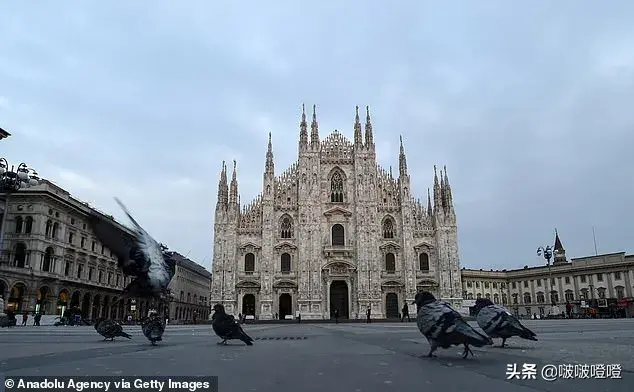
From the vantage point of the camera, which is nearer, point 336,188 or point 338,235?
point 338,235

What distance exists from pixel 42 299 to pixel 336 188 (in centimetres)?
3067

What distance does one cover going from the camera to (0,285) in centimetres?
3781

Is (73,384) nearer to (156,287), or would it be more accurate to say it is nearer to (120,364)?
(120,364)

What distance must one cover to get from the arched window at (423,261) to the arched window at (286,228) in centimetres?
1411

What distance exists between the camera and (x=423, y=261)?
49.8 m

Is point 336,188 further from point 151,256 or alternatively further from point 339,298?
point 151,256

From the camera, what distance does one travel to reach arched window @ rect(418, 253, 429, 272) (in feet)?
163

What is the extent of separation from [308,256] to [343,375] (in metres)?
42.6

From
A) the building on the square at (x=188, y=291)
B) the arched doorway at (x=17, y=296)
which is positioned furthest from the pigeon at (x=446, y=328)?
the building on the square at (x=188, y=291)

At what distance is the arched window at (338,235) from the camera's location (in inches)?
1971

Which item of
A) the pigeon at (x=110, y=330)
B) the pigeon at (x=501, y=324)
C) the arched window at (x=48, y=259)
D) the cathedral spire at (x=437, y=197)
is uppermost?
the cathedral spire at (x=437, y=197)

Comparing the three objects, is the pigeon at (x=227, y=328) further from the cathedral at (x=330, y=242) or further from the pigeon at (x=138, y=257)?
the cathedral at (x=330, y=242)

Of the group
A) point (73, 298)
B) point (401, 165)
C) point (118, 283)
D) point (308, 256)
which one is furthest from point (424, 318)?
point (118, 283)

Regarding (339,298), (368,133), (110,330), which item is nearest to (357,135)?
(368,133)
